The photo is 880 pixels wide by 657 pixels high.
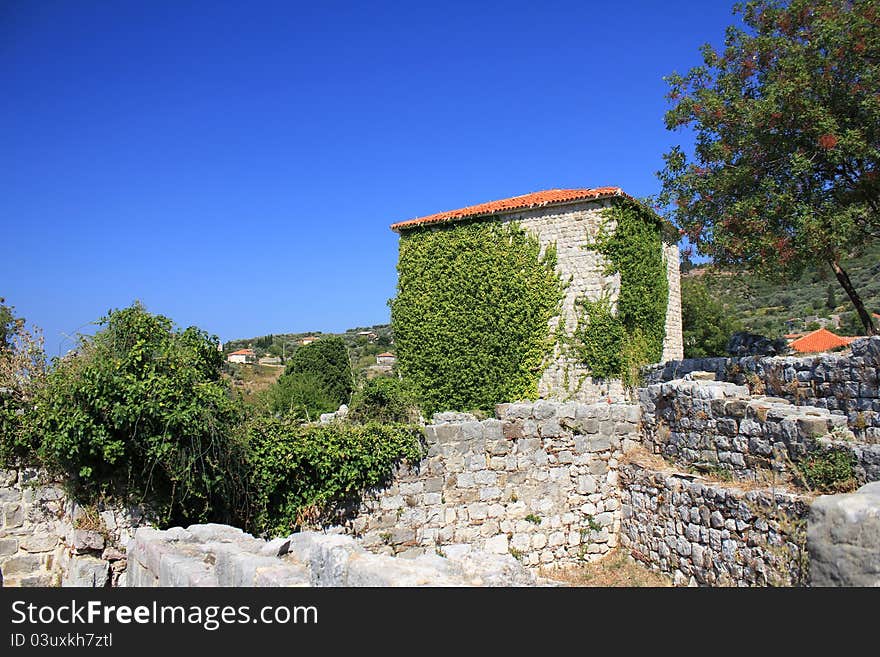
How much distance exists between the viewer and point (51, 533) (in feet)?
22.4

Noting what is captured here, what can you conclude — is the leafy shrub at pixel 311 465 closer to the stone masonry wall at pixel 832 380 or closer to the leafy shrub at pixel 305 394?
the stone masonry wall at pixel 832 380

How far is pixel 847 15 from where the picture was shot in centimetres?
1382

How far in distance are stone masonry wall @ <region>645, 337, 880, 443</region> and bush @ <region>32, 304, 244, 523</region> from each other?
859cm

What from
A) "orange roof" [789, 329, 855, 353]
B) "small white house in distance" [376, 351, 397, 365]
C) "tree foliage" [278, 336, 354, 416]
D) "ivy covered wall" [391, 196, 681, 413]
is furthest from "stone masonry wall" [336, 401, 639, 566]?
"small white house in distance" [376, 351, 397, 365]

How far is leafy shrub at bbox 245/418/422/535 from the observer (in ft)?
25.4

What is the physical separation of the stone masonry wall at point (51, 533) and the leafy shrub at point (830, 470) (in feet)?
25.6

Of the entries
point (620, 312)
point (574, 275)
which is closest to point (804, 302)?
point (620, 312)

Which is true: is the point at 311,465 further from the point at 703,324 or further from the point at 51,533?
the point at 703,324

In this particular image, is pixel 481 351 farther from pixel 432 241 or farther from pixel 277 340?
pixel 277 340

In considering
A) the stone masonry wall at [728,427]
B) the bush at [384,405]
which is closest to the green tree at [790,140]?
A: the stone masonry wall at [728,427]
